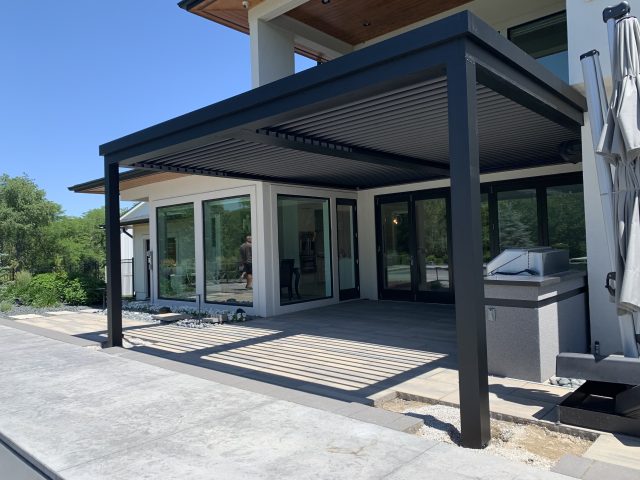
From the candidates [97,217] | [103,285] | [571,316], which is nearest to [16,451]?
[571,316]

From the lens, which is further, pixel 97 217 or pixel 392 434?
pixel 97 217

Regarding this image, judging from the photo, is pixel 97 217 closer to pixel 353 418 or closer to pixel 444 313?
pixel 444 313

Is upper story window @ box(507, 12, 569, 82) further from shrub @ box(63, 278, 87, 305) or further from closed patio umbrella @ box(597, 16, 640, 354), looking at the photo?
shrub @ box(63, 278, 87, 305)

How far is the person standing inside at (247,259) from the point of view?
33.3 feet

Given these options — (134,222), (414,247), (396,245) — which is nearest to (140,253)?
(134,222)

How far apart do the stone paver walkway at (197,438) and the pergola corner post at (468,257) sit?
28cm

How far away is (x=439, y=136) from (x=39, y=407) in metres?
5.30

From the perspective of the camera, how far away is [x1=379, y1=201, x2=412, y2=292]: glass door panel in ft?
35.4

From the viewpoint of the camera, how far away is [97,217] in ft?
143

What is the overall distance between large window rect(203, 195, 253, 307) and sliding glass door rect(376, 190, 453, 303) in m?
3.20

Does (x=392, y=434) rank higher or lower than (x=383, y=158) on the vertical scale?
lower

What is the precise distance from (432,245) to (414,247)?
421 millimetres

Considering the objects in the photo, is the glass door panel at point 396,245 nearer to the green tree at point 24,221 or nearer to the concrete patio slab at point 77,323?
the concrete patio slab at point 77,323

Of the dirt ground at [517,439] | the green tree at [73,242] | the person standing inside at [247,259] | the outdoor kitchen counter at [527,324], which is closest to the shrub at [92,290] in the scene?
the person standing inside at [247,259]
